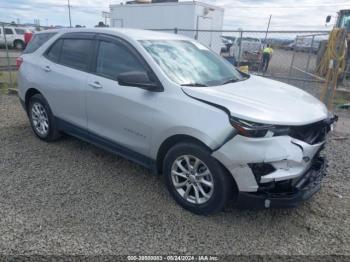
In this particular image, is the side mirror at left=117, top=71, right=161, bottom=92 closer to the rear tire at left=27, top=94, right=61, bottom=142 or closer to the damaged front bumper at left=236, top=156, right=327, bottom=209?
the damaged front bumper at left=236, top=156, right=327, bottom=209

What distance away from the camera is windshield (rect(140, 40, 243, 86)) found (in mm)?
3270

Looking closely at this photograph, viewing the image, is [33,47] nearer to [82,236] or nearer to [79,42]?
[79,42]

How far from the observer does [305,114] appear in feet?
9.30

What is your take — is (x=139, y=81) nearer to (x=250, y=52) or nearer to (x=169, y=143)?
(x=169, y=143)

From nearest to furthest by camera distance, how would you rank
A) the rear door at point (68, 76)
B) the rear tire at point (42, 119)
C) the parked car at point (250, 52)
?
the rear door at point (68, 76) < the rear tire at point (42, 119) < the parked car at point (250, 52)

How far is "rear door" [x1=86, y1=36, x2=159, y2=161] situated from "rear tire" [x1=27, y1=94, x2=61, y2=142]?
39.1 inches

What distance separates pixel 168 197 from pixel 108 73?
1.65 m

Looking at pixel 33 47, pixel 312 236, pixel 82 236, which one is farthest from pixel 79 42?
pixel 312 236

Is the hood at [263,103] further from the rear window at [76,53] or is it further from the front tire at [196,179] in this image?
the rear window at [76,53]

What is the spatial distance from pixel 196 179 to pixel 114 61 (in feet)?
5.73

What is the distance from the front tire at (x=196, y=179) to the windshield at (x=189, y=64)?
76 centimetres

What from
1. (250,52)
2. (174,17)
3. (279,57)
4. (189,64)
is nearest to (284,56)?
(279,57)

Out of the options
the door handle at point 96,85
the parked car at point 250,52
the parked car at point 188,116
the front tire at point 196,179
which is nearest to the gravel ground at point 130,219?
the front tire at point 196,179

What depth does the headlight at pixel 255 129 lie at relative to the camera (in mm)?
2561
